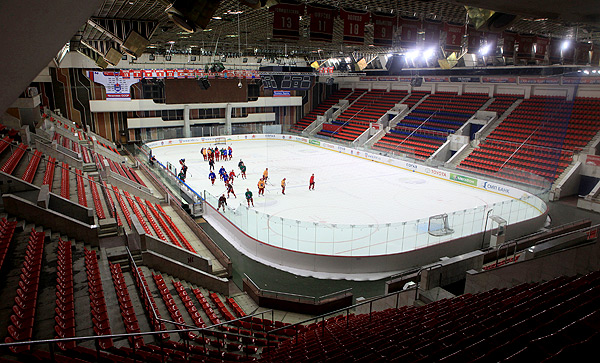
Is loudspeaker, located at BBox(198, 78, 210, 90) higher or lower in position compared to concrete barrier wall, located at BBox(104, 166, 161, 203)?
higher

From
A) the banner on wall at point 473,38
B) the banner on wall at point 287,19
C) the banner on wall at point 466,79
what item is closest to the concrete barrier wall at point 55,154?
the banner on wall at point 287,19

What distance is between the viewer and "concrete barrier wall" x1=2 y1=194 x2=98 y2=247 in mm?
9164

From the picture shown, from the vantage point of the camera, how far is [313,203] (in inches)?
661

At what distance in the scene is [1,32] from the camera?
2.37 metres

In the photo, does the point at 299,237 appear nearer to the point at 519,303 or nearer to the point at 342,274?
the point at 342,274

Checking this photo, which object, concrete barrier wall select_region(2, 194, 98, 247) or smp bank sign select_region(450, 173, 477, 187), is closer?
concrete barrier wall select_region(2, 194, 98, 247)

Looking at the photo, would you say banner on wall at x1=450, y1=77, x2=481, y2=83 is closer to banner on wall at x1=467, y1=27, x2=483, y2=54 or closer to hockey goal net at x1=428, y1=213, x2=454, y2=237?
banner on wall at x1=467, y1=27, x2=483, y2=54

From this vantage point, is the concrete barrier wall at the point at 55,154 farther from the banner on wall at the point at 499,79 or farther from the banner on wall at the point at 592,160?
the banner on wall at the point at 499,79

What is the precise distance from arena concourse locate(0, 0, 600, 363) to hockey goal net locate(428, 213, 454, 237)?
3.2 inches

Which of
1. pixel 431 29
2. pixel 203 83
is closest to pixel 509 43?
pixel 431 29

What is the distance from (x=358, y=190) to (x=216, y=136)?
68.1 ft

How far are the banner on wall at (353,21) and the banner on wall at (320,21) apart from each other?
382 millimetres

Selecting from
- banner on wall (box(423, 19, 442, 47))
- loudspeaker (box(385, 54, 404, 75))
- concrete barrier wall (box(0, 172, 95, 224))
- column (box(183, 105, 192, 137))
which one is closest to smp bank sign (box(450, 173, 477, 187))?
loudspeaker (box(385, 54, 404, 75))

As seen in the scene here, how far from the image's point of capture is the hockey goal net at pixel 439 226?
38.9 feet
